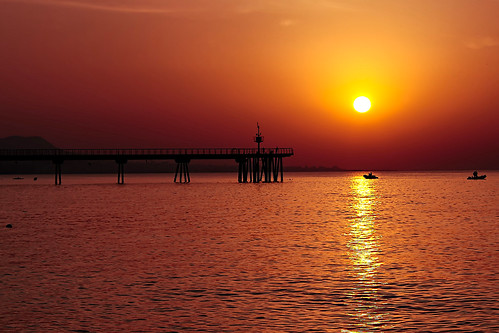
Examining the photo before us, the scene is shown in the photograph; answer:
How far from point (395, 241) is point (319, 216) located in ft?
62.7

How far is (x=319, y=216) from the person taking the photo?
53562 millimetres

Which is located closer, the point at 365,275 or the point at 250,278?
the point at 250,278

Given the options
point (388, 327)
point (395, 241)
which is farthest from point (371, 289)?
point (395, 241)

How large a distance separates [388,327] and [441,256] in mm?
13666

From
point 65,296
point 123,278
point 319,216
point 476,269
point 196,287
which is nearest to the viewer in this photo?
point 65,296

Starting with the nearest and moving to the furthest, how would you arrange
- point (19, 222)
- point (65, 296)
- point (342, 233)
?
point (65, 296) < point (342, 233) < point (19, 222)

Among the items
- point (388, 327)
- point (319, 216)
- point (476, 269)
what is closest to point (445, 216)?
point (319, 216)

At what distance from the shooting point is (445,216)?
177ft

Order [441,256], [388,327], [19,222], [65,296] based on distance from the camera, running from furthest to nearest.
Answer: [19,222], [441,256], [65,296], [388,327]

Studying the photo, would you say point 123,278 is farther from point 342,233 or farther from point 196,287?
point 342,233

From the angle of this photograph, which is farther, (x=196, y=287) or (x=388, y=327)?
(x=196, y=287)

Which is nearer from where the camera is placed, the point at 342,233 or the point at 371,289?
the point at 371,289

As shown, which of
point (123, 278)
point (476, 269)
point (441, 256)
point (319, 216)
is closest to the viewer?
point (123, 278)

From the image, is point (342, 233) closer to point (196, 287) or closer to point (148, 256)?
point (148, 256)
